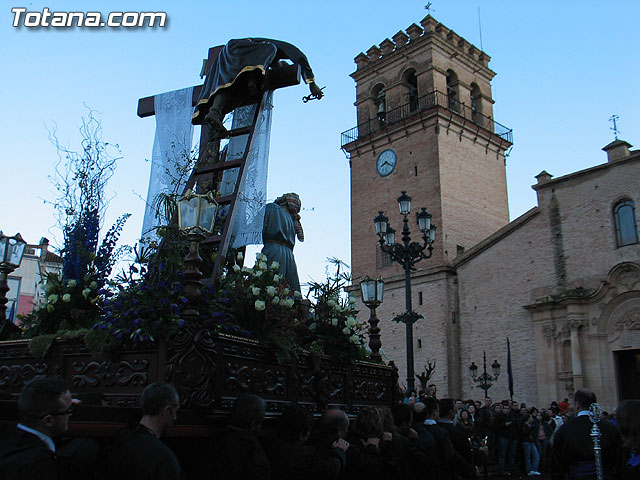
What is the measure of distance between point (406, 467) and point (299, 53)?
4605 millimetres

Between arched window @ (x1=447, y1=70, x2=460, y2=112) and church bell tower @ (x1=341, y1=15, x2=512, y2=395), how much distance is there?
57mm

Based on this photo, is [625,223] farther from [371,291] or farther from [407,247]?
[371,291]

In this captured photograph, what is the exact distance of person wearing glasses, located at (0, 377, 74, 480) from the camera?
95.8 inches

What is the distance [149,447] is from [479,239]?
3097 centimetres

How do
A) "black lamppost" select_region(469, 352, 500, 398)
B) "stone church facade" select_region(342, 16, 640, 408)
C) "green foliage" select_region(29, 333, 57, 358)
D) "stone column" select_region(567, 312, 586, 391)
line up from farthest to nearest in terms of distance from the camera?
"stone church facade" select_region(342, 16, 640, 408)
"stone column" select_region(567, 312, 586, 391)
"black lamppost" select_region(469, 352, 500, 398)
"green foliage" select_region(29, 333, 57, 358)

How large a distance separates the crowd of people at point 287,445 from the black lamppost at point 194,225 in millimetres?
936

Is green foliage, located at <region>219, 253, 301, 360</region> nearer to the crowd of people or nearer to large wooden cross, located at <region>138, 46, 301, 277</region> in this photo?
large wooden cross, located at <region>138, 46, 301, 277</region>

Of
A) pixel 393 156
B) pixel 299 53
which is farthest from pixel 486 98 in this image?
pixel 299 53

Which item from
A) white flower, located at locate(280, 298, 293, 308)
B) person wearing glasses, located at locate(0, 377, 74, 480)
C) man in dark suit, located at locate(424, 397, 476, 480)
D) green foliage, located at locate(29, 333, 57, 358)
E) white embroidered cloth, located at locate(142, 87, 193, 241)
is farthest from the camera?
white embroidered cloth, located at locate(142, 87, 193, 241)

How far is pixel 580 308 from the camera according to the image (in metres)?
25.5

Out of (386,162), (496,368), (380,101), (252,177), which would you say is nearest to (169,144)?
(252,177)

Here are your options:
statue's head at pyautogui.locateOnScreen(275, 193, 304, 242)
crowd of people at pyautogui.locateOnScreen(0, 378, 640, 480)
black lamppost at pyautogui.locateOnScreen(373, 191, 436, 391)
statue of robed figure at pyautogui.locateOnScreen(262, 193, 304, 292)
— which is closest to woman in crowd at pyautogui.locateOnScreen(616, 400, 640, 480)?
crowd of people at pyautogui.locateOnScreen(0, 378, 640, 480)

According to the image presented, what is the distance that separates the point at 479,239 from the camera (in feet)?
107

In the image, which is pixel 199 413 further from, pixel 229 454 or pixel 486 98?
pixel 486 98
